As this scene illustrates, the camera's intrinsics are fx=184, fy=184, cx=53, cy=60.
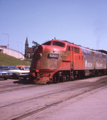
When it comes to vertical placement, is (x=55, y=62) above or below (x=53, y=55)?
below

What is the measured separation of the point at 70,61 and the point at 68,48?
46.6 inches

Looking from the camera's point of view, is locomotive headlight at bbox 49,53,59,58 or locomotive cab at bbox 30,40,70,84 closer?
locomotive cab at bbox 30,40,70,84

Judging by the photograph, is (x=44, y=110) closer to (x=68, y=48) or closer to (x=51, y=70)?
(x=51, y=70)

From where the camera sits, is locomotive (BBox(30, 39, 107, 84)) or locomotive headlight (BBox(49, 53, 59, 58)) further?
locomotive headlight (BBox(49, 53, 59, 58))

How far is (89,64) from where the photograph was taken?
21281 millimetres

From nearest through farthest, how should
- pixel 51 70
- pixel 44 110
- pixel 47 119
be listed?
pixel 47 119 < pixel 44 110 < pixel 51 70

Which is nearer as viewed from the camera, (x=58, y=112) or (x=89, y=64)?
(x=58, y=112)

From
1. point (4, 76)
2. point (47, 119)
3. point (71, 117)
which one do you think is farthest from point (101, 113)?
point (4, 76)

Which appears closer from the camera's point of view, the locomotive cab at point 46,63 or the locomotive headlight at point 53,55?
the locomotive cab at point 46,63

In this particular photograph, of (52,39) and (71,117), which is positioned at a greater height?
(52,39)

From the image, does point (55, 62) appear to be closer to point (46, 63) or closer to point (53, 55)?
point (53, 55)

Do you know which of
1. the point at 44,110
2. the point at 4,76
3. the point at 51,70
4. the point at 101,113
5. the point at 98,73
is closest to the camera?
the point at 101,113

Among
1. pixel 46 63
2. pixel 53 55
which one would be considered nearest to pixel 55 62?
pixel 53 55

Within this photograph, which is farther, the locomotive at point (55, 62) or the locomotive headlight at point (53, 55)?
the locomotive headlight at point (53, 55)
